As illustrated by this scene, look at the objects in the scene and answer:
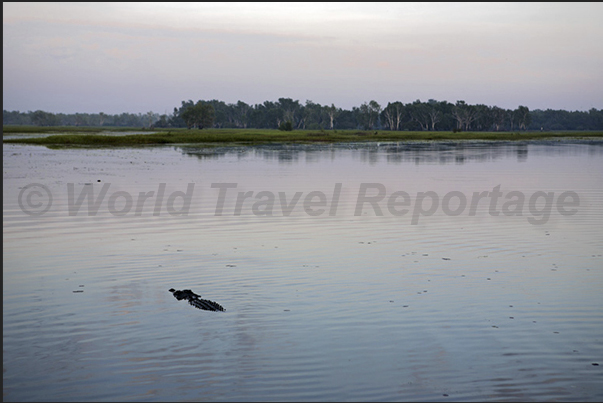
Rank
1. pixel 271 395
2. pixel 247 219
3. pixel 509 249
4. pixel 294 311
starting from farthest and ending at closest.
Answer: pixel 247 219 → pixel 509 249 → pixel 294 311 → pixel 271 395

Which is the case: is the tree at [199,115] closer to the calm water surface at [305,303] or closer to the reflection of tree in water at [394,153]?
the reflection of tree in water at [394,153]

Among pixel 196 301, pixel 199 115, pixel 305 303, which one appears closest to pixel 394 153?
pixel 305 303

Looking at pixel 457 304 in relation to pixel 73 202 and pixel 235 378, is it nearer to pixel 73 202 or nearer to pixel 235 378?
pixel 235 378

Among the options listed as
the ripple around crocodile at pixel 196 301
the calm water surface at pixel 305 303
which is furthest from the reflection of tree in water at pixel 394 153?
the ripple around crocodile at pixel 196 301

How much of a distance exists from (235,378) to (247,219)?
1454 cm

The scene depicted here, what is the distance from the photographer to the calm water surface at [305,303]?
27.8ft

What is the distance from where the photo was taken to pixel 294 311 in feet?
37.3

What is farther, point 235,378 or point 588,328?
point 588,328

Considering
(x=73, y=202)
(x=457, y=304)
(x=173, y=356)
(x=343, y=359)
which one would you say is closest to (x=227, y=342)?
(x=173, y=356)

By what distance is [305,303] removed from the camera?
11.9 meters

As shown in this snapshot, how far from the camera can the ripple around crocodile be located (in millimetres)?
11435
